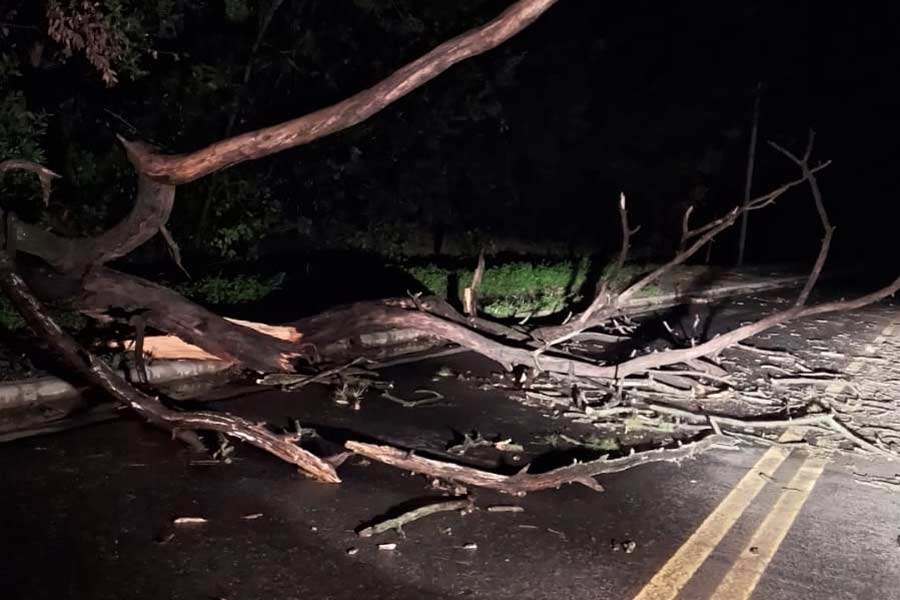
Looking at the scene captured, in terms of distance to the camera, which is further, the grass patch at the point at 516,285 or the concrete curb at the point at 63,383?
the grass patch at the point at 516,285

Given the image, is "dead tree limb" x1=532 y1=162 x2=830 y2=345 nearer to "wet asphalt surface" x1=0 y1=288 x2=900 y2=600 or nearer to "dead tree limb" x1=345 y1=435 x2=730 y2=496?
"wet asphalt surface" x1=0 y1=288 x2=900 y2=600

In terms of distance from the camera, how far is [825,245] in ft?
28.2

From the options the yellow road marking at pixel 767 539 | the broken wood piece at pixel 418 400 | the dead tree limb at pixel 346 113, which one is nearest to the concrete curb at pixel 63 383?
the broken wood piece at pixel 418 400

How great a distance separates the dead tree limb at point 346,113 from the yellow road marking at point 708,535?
3531 millimetres

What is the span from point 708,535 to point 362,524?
6.84 ft

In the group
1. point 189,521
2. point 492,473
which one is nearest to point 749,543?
point 492,473

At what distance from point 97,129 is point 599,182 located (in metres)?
15.7

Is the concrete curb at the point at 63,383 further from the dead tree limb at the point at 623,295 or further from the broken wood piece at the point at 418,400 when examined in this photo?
the dead tree limb at the point at 623,295

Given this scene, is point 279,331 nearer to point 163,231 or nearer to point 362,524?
point 163,231

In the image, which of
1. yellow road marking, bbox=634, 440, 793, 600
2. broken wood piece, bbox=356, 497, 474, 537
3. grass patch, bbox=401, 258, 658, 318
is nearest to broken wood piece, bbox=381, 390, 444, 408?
broken wood piece, bbox=356, 497, 474, 537

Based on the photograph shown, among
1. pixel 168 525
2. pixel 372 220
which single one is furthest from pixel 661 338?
pixel 168 525

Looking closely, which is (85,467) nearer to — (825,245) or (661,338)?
(825,245)

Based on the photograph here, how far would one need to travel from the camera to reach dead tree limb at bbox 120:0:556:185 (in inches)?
247

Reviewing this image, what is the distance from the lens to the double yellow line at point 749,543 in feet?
15.0
